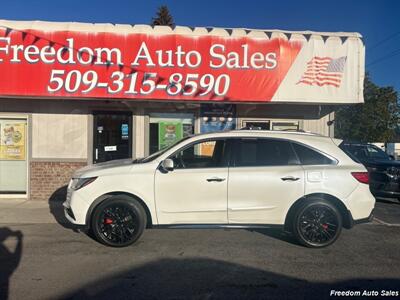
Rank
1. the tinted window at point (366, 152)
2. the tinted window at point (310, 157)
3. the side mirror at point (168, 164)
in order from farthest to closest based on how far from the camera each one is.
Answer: the tinted window at point (366, 152) → the tinted window at point (310, 157) → the side mirror at point (168, 164)

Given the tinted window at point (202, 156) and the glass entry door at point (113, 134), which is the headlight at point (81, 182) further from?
the glass entry door at point (113, 134)

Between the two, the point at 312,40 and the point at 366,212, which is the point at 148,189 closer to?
the point at 366,212

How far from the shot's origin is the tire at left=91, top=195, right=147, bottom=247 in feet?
21.5

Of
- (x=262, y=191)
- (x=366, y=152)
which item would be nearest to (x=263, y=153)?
(x=262, y=191)

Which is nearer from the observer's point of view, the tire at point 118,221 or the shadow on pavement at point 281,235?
the tire at point 118,221

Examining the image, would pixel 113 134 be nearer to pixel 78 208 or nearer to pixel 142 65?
pixel 142 65

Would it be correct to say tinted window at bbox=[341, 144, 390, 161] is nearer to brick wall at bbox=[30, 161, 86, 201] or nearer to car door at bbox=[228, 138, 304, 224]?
car door at bbox=[228, 138, 304, 224]

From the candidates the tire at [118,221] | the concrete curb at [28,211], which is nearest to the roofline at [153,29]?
the concrete curb at [28,211]

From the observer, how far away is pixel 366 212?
6.72 m

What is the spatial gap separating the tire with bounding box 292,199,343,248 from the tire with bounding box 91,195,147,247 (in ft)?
8.05

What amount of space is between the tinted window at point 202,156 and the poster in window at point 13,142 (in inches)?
256

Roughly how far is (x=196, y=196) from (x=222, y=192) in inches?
16.3

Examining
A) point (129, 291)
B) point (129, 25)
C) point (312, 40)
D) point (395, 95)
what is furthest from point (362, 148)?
point (395, 95)

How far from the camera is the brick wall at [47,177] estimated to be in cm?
1124
